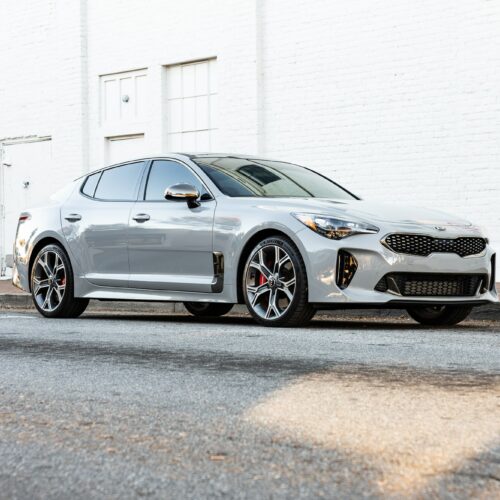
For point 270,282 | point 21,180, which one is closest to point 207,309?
point 270,282

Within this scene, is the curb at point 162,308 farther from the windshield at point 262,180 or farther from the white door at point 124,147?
the white door at point 124,147

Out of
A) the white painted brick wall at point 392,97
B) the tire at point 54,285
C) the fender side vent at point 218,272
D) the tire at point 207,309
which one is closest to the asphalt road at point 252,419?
the fender side vent at point 218,272

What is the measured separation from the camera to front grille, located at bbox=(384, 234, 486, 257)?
298 inches

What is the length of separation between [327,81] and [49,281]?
677cm

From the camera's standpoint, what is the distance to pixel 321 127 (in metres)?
15.4

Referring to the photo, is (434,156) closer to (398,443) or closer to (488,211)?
(488,211)

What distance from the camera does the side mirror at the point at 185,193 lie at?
8.52 m

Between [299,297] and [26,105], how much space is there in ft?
43.5

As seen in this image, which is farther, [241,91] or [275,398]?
[241,91]

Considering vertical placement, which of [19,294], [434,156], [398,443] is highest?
[434,156]

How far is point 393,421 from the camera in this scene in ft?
12.2

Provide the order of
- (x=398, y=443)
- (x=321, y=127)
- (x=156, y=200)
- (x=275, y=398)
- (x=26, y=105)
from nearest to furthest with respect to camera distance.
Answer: (x=398, y=443) < (x=275, y=398) < (x=156, y=200) < (x=321, y=127) < (x=26, y=105)

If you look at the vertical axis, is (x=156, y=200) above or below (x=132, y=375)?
above

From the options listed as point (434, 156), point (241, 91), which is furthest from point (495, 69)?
point (241, 91)
